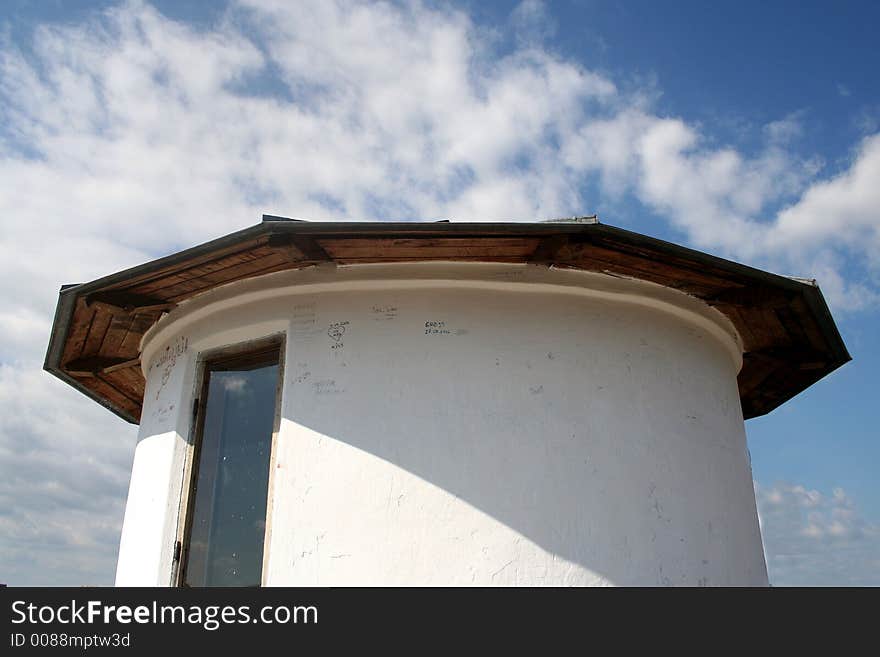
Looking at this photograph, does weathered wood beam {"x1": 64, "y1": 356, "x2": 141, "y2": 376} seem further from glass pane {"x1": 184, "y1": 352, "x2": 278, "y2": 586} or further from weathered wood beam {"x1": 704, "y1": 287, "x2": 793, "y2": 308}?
weathered wood beam {"x1": 704, "y1": 287, "x2": 793, "y2": 308}

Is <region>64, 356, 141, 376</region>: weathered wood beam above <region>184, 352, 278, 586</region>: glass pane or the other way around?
above

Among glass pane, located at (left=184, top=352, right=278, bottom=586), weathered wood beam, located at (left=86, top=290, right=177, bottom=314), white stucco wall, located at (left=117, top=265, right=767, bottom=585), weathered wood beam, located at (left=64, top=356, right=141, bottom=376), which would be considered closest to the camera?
white stucco wall, located at (left=117, top=265, right=767, bottom=585)

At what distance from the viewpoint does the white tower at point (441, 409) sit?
4895 millimetres

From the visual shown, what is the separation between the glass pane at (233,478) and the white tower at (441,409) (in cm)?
2

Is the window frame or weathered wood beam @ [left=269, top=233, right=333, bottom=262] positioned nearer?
weathered wood beam @ [left=269, top=233, right=333, bottom=262]

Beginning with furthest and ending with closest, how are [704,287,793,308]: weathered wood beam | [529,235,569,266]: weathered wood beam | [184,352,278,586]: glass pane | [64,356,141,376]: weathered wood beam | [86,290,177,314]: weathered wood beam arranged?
[64,356,141,376]: weathered wood beam → [86,290,177,314]: weathered wood beam → [704,287,793,308]: weathered wood beam → [184,352,278,586]: glass pane → [529,235,569,266]: weathered wood beam

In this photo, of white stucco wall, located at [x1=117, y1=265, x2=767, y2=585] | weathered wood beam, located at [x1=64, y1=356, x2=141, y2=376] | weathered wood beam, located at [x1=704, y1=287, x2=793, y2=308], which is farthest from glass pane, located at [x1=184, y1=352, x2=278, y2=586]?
weathered wood beam, located at [x1=704, y1=287, x2=793, y2=308]

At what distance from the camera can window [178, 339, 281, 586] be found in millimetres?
5320

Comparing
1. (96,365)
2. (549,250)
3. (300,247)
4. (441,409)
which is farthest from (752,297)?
(96,365)

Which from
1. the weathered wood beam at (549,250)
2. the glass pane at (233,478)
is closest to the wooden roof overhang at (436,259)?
the weathered wood beam at (549,250)

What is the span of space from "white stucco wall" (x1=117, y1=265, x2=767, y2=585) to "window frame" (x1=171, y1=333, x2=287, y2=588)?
0.18 feet
